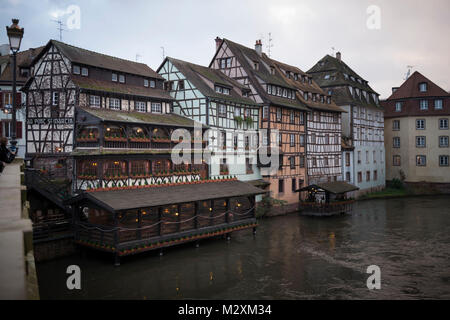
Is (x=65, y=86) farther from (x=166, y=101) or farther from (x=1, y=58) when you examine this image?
(x=1, y=58)

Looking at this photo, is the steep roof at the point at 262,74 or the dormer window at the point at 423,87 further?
the dormer window at the point at 423,87

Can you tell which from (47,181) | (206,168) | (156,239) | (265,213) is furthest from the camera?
(265,213)

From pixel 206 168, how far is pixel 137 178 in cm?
755

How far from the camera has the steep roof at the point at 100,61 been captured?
2621cm

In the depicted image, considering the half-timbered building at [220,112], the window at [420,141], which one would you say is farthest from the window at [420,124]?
the half-timbered building at [220,112]

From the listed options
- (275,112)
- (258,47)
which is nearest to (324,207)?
(275,112)

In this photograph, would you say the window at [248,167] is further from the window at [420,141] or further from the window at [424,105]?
the window at [424,105]

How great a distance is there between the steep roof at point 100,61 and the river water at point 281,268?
13173 mm

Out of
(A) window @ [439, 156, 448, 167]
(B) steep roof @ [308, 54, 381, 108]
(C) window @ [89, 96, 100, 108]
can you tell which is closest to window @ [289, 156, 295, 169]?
(B) steep roof @ [308, 54, 381, 108]

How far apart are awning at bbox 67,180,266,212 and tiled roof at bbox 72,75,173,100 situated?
8.00 m

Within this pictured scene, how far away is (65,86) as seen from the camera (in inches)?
1008

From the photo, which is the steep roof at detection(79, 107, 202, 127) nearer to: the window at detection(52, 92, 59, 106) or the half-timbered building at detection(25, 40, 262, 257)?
the half-timbered building at detection(25, 40, 262, 257)
